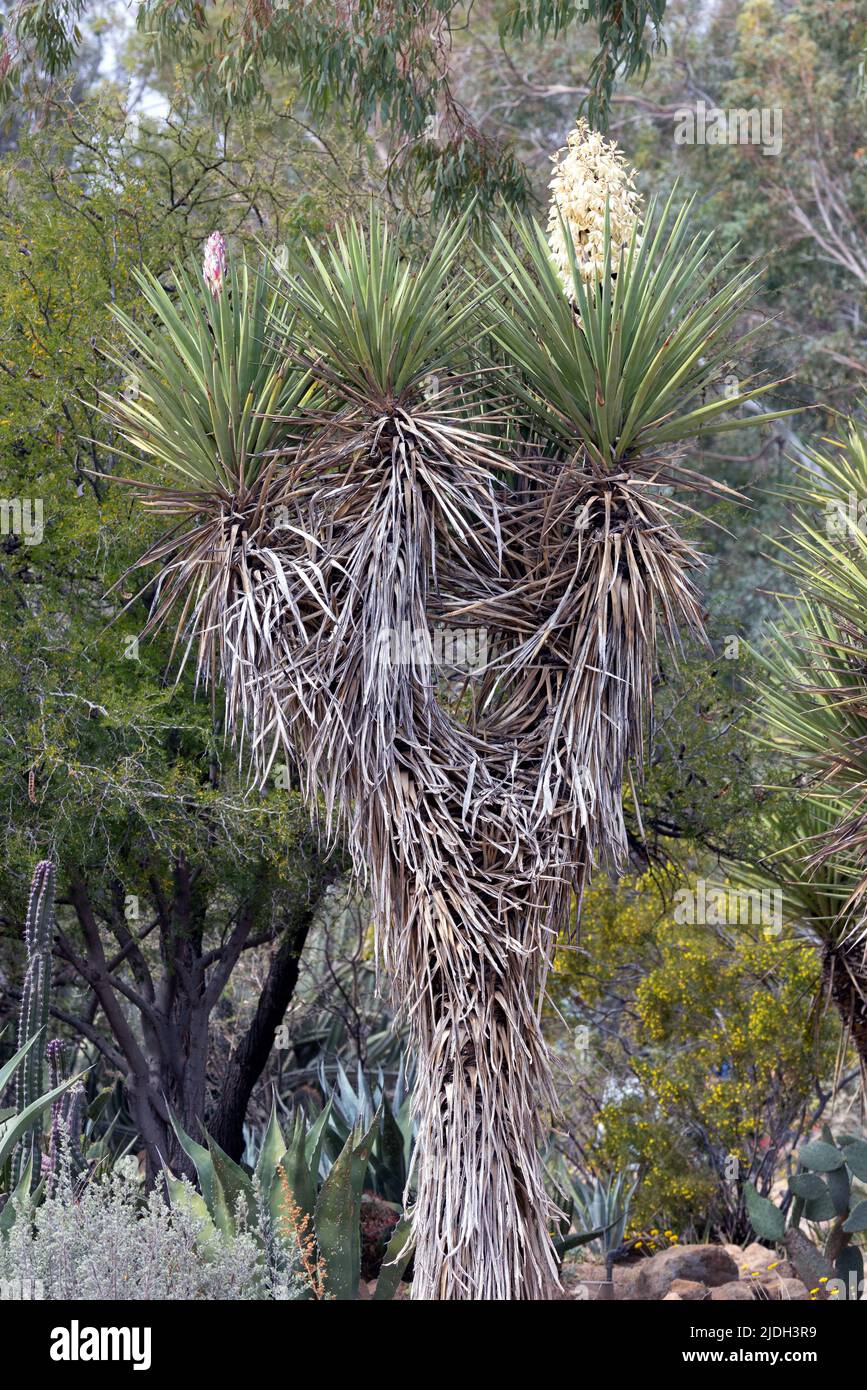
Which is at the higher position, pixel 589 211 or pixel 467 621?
pixel 589 211

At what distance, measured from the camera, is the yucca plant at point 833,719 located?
5988mm

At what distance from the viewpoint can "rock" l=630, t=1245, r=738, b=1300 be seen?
7527 mm

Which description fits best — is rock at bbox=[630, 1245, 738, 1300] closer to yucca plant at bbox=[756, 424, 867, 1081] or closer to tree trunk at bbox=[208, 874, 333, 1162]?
yucca plant at bbox=[756, 424, 867, 1081]

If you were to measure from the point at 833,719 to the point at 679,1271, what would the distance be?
10.6 ft

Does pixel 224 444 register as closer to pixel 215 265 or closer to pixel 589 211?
pixel 215 265

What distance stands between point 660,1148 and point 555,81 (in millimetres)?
14609

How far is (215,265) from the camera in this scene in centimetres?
536

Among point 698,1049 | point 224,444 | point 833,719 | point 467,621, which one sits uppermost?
point 224,444

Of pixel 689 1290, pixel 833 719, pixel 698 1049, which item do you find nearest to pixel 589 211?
pixel 833 719

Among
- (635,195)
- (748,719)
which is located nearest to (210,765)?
(748,719)

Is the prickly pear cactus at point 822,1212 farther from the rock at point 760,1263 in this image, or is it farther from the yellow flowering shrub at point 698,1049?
the yellow flowering shrub at point 698,1049

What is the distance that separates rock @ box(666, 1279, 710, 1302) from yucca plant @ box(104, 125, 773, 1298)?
2.44 m
